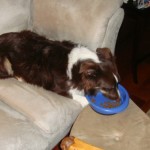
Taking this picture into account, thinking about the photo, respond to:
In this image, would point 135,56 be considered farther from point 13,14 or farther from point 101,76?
point 13,14

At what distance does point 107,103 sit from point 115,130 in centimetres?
26

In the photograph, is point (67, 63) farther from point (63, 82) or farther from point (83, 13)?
point (83, 13)

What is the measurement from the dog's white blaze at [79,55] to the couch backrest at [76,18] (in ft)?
0.34

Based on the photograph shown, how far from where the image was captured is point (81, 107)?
1926 millimetres

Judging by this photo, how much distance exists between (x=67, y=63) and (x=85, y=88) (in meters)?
0.21

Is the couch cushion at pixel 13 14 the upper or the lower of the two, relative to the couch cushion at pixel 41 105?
upper

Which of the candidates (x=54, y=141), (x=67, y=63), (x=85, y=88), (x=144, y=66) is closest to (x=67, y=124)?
(x=54, y=141)

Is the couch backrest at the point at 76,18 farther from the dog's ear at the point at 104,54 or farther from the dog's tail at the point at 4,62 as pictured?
the dog's tail at the point at 4,62

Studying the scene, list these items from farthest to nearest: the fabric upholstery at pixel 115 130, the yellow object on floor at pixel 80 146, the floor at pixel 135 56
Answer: the floor at pixel 135 56
the fabric upholstery at pixel 115 130
the yellow object on floor at pixel 80 146

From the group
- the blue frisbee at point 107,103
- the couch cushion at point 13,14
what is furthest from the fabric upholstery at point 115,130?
the couch cushion at point 13,14

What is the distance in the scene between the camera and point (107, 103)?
189 cm

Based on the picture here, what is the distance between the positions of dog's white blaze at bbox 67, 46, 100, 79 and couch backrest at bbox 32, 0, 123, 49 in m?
0.10

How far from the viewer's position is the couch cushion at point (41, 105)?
1.70m

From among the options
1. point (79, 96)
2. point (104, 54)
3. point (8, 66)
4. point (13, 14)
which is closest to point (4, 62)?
point (8, 66)
